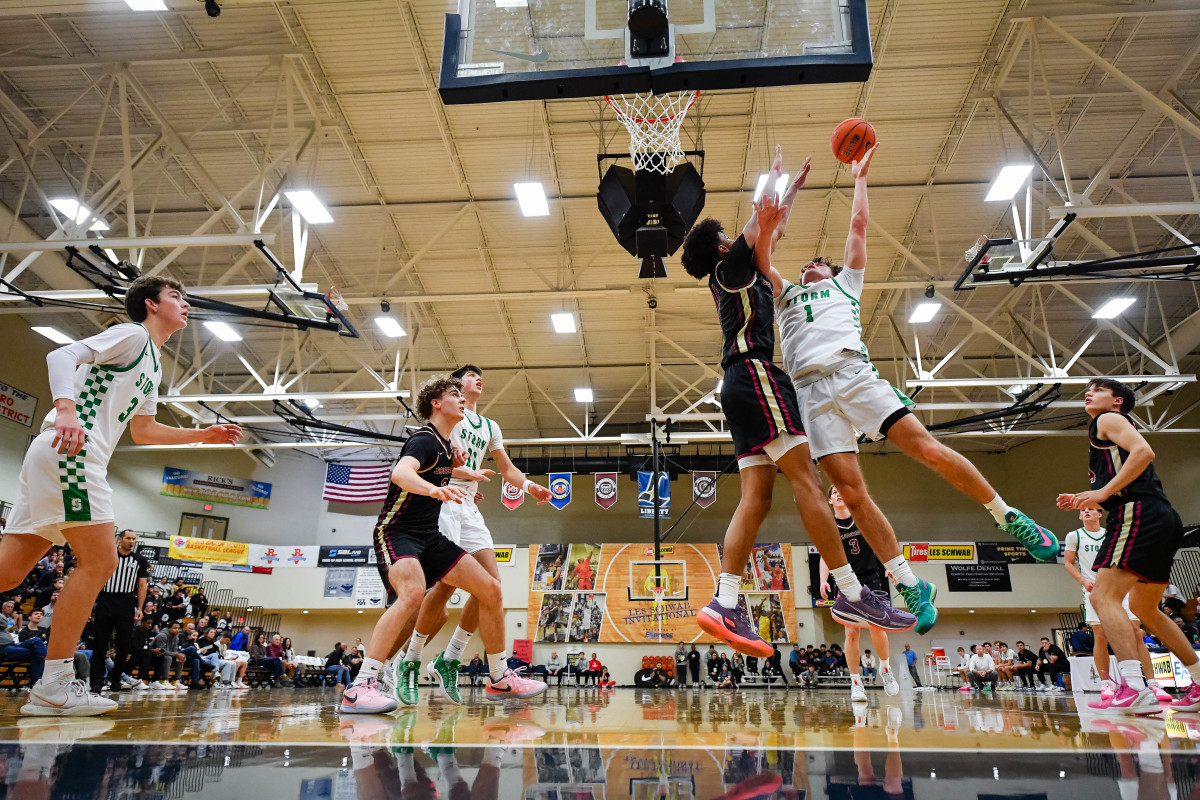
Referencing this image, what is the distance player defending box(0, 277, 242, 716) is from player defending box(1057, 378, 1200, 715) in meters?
4.68

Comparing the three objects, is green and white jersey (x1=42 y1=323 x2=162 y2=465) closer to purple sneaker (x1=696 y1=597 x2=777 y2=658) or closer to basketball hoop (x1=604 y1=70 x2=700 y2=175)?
purple sneaker (x1=696 y1=597 x2=777 y2=658)

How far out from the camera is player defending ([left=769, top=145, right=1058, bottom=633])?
3.10 meters

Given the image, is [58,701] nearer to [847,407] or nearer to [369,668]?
[369,668]

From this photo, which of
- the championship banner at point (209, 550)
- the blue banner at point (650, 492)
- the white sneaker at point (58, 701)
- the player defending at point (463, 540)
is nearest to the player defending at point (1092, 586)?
the player defending at point (463, 540)

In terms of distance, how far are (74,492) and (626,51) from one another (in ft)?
11.7

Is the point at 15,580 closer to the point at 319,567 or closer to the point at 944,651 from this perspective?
the point at 319,567

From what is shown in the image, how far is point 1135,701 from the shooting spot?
3.89 metres

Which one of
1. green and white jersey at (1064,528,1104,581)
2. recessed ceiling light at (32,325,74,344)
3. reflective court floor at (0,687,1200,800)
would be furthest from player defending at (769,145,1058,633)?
recessed ceiling light at (32,325,74,344)

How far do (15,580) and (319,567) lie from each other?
20754mm

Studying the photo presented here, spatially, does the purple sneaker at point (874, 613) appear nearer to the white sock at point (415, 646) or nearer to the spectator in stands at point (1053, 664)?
the white sock at point (415, 646)

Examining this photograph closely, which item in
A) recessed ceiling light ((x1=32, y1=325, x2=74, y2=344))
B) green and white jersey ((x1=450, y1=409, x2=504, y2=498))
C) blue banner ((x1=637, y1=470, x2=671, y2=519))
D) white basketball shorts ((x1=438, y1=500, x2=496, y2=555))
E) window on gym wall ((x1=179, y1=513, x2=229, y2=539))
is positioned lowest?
white basketball shorts ((x1=438, y1=500, x2=496, y2=555))

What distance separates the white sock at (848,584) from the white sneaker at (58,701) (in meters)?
3.39

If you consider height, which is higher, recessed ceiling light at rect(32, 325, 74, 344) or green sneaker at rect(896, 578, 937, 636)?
recessed ceiling light at rect(32, 325, 74, 344)

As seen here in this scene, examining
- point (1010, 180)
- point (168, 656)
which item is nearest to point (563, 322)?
point (1010, 180)
